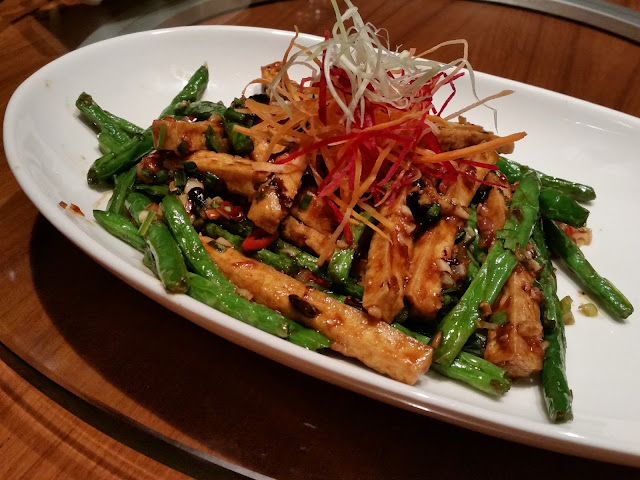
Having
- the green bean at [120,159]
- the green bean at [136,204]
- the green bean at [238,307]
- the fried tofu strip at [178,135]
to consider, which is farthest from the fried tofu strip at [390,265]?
the green bean at [120,159]

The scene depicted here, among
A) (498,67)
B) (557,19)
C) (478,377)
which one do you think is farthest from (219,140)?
(557,19)

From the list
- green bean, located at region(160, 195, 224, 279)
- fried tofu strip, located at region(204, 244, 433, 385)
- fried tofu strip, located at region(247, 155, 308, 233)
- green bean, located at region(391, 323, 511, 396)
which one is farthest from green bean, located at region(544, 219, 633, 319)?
green bean, located at region(160, 195, 224, 279)

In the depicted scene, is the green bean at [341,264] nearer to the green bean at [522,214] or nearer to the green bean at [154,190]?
the green bean at [522,214]

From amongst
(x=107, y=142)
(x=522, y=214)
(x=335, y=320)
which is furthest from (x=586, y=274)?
(x=107, y=142)

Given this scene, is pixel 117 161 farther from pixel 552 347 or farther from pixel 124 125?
pixel 552 347

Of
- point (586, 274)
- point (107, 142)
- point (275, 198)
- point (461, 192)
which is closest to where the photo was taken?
point (275, 198)

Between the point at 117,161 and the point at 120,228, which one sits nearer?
the point at 120,228

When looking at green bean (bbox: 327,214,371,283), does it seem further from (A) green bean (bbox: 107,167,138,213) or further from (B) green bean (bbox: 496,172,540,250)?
(A) green bean (bbox: 107,167,138,213)
